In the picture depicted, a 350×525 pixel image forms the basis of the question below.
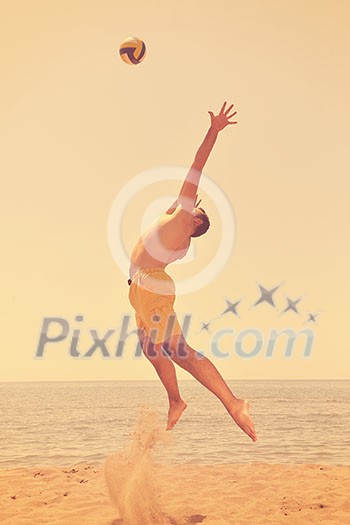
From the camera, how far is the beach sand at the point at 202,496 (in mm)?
6988

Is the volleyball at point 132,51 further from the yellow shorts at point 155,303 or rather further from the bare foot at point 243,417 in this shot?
the bare foot at point 243,417

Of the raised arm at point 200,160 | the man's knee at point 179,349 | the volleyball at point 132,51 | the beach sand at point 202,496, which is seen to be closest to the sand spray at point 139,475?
the beach sand at point 202,496

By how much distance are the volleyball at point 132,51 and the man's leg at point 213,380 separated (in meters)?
3.71

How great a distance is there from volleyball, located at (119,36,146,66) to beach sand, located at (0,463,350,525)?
529cm

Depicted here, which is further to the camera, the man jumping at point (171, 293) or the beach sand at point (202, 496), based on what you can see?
the beach sand at point (202, 496)

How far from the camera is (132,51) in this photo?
7.37 m

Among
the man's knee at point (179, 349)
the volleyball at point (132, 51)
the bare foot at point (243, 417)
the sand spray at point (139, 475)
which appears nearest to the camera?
the bare foot at point (243, 417)

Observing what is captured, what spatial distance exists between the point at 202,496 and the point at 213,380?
3.23 meters

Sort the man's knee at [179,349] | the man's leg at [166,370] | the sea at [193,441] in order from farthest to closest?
1. the sea at [193,441]
2. the man's leg at [166,370]
3. the man's knee at [179,349]

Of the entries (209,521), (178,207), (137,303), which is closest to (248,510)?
(209,521)

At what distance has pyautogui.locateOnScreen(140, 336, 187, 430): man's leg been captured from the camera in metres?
5.93

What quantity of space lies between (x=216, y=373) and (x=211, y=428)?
1557 centimetres

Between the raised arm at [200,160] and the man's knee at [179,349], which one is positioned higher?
the raised arm at [200,160]

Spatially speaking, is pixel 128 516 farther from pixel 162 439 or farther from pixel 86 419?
pixel 86 419
